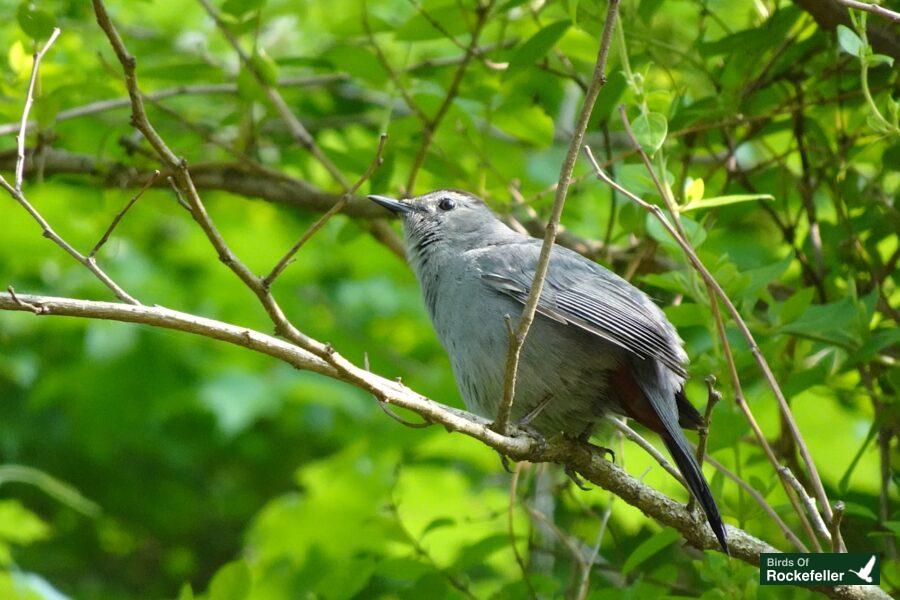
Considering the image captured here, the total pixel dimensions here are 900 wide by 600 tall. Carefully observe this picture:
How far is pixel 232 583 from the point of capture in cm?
328

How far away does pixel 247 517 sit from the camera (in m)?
8.20

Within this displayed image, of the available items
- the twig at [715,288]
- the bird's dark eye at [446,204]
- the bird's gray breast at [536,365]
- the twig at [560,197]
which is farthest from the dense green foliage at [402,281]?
the twig at [560,197]

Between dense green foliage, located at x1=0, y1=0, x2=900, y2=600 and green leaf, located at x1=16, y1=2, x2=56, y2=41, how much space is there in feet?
0.04

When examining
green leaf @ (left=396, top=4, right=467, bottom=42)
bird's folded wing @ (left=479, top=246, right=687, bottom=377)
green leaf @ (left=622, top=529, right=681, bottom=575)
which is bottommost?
green leaf @ (left=622, top=529, right=681, bottom=575)

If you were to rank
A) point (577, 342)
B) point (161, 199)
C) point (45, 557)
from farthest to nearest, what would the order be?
point (45, 557), point (161, 199), point (577, 342)

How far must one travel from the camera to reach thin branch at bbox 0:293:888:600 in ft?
7.43

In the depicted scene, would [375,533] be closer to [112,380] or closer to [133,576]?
[112,380]

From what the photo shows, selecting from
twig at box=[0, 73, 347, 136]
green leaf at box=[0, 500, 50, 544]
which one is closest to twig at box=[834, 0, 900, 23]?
twig at box=[0, 73, 347, 136]

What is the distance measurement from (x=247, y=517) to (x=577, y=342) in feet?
17.5

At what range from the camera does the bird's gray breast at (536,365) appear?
3.44 metres

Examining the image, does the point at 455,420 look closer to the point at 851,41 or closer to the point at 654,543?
the point at 654,543

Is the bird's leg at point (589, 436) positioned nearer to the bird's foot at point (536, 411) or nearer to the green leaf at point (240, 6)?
the bird's foot at point (536, 411)

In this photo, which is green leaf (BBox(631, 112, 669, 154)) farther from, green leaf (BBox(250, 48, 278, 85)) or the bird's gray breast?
green leaf (BBox(250, 48, 278, 85))

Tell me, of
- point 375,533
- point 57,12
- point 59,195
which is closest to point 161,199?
point 57,12
